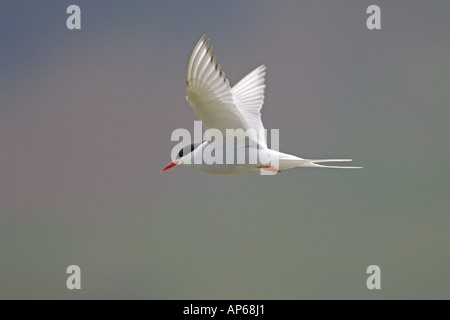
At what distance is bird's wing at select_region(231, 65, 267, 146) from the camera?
12.8 ft

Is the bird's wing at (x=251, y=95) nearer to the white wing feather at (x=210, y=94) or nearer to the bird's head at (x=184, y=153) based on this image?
the white wing feather at (x=210, y=94)

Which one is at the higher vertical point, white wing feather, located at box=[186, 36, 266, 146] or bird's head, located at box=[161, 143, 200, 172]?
white wing feather, located at box=[186, 36, 266, 146]

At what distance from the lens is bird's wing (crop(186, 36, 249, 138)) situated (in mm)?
2955

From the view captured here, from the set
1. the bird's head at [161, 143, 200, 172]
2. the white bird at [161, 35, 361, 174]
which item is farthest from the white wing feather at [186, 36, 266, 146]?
the bird's head at [161, 143, 200, 172]

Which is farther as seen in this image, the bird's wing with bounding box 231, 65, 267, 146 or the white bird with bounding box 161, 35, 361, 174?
the bird's wing with bounding box 231, 65, 267, 146

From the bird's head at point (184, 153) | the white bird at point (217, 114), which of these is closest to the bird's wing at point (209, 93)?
the white bird at point (217, 114)

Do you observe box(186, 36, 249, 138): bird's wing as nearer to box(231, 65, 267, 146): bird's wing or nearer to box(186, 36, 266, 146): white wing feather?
box(186, 36, 266, 146): white wing feather

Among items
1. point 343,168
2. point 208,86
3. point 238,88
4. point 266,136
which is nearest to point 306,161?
point 343,168

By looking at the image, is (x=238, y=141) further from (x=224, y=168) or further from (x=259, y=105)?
(x=259, y=105)

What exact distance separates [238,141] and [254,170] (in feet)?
0.67

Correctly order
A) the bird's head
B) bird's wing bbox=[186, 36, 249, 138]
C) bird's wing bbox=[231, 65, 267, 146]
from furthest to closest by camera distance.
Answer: bird's wing bbox=[231, 65, 267, 146], the bird's head, bird's wing bbox=[186, 36, 249, 138]

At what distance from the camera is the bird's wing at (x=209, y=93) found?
9.70 feet

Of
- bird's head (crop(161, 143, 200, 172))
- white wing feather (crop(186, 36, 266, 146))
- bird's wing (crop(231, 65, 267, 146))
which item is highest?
bird's wing (crop(231, 65, 267, 146))

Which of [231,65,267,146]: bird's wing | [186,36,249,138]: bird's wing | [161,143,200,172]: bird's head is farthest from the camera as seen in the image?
[231,65,267,146]: bird's wing
